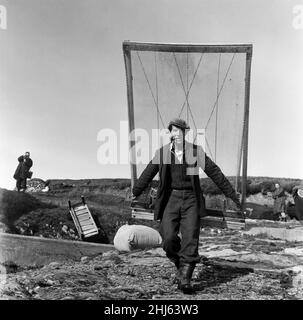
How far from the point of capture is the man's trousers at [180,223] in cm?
475

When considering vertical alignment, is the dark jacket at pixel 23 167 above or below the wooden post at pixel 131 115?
below

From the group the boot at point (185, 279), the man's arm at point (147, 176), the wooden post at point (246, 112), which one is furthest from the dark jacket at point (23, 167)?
the boot at point (185, 279)

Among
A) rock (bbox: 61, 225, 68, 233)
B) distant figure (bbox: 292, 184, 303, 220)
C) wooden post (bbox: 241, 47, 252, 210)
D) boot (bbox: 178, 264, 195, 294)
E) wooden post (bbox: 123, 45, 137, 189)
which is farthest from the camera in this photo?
distant figure (bbox: 292, 184, 303, 220)

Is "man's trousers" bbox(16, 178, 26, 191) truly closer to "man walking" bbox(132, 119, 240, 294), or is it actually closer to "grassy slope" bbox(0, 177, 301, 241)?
"grassy slope" bbox(0, 177, 301, 241)

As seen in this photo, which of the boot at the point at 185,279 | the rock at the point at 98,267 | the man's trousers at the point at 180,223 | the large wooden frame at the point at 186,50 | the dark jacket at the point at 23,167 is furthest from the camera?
the dark jacket at the point at 23,167

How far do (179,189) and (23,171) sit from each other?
205 inches

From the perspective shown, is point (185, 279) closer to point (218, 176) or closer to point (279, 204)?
point (218, 176)

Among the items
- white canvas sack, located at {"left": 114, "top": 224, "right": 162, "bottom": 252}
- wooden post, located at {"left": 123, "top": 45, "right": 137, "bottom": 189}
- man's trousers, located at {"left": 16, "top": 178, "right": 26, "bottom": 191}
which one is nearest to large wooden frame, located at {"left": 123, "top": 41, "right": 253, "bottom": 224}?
wooden post, located at {"left": 123, "top": 45, "right": 137, "bottom": 189}

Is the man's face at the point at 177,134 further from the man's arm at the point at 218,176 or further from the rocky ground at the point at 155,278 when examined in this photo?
the rocky ground at the point at 155,278

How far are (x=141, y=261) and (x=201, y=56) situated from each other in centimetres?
255

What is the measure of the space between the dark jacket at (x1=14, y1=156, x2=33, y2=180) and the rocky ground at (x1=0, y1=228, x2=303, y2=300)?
2.72 metres

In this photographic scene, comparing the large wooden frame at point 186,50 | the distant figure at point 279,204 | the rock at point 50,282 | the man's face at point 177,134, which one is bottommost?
the distant figure at point 279,204

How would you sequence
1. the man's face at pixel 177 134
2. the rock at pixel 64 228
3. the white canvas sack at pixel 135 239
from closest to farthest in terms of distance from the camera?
the man's face at pixel 177 134 → the white canvas sack at pixel 135 239 → the rock at pixel 64 228

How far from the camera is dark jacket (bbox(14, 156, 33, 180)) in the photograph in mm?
8882
